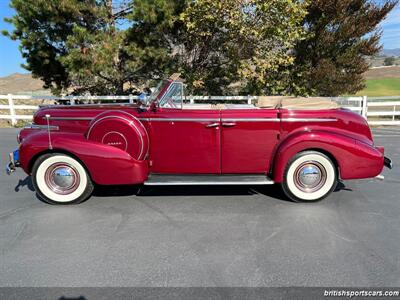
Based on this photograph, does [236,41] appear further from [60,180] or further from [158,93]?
[60,180]

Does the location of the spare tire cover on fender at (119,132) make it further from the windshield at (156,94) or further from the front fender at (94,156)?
the windshield at (156,94)

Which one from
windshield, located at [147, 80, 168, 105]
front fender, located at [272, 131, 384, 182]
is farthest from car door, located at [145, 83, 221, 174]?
front fender, located at [272, 131, 384, 182]

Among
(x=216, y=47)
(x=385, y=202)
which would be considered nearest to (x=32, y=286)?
(x=385, y=202)

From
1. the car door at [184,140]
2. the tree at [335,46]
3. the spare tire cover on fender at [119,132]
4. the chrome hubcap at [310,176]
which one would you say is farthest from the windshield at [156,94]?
the tree at [335,46]

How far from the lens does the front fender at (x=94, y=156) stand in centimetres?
409

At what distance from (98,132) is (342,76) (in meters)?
11.4

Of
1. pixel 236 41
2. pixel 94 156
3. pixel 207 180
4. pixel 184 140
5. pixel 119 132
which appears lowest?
pixel 207 180

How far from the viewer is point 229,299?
2396mm

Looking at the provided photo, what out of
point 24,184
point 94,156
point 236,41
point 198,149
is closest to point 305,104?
point 198,149

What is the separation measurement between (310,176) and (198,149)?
5.01 feet

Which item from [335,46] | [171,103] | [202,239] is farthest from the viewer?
[335,46]

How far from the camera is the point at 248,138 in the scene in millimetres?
4285

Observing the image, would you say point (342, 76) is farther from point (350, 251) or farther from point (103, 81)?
point (350, 251)

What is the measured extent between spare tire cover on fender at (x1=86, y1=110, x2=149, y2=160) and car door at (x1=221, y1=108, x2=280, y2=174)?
44.2 inches
